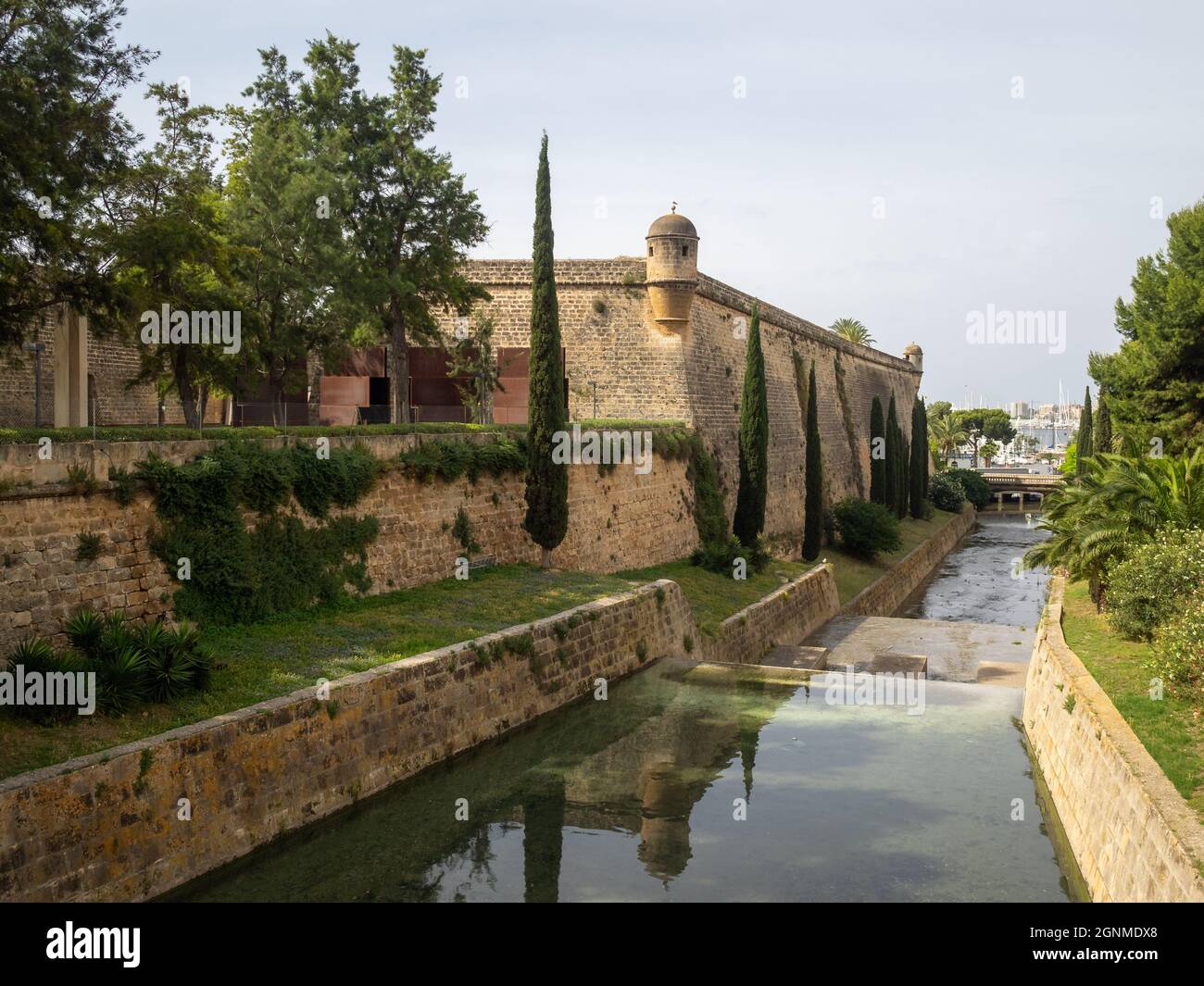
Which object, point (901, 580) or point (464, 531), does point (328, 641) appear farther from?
point (901, 580)

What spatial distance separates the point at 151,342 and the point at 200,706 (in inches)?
474

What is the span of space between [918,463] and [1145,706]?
135 feet

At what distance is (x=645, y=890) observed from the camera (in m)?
8.71

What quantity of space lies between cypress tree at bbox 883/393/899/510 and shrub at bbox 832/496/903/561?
917 cm

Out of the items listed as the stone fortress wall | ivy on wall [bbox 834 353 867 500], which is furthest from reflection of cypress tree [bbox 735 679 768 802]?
ivy on wall [bbox 834 353 867 500]

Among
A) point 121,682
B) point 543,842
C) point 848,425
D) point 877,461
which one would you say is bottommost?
point 543,842

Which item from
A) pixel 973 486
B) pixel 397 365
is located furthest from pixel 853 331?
pixel 397 365

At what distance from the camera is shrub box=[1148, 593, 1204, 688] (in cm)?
1059

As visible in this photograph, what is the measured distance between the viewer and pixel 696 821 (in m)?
10.4

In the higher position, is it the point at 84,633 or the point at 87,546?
the point at 87,546

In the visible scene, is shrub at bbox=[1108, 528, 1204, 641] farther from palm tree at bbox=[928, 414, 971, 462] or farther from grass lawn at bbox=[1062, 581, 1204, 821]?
palm tree at bbox=[928, 414, 971, 462]

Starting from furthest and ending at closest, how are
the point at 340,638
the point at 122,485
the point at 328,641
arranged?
the point at 340,638, the point at 328,641, the point at 122,485
